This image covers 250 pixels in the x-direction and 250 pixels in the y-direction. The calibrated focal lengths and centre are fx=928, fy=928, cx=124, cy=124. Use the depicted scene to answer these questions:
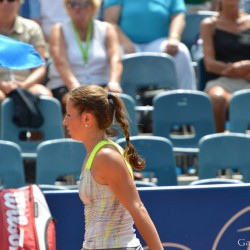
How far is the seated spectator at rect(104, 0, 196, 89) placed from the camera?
8438 mm

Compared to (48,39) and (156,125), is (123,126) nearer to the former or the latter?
(156,125)

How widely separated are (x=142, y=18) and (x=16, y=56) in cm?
341

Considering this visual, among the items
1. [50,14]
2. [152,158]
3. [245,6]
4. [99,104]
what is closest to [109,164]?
[99,104]

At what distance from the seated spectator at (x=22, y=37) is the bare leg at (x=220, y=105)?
1379mm

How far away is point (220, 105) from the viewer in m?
7.78

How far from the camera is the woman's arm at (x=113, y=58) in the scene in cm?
769

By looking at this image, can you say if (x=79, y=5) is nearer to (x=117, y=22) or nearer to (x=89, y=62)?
(x=89, y=62)

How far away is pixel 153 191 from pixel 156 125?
2.31m

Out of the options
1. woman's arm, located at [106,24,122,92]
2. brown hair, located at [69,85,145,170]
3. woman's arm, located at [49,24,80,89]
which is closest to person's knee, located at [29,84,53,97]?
woman's arm, located at [49,24,80,89]

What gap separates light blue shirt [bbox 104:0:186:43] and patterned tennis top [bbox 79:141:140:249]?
4534 millimetres

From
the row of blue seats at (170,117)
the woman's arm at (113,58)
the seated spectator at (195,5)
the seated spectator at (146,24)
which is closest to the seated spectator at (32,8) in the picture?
the seated spectator at (146,24)

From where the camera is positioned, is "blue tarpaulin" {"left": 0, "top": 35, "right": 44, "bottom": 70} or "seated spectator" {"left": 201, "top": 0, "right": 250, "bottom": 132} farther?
"seated spectator" {"left": 201, "top": 0, "right": 250, "bottom": 132}

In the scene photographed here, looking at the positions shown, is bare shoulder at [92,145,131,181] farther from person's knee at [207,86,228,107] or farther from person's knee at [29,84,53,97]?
person's knee at [207,86,228,107]

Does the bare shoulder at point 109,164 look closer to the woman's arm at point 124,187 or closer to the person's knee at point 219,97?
the woman's arm at point 124,187
